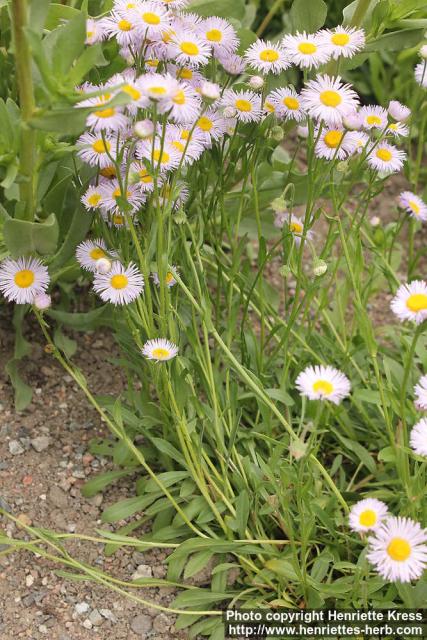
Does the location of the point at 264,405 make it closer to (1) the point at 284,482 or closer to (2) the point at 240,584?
(1) the point at 284,482

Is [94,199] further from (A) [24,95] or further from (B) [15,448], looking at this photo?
(B) [15,448]

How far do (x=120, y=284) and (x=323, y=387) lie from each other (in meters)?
0.40

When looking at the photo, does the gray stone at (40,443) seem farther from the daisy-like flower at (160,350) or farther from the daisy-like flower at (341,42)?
the daisy-like flower at (341,42)

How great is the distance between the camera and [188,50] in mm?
1373

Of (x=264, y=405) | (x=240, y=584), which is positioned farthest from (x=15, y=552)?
(x=264, y=405)

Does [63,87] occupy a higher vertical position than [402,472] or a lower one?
higher

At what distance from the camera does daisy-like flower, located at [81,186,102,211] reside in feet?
4.50

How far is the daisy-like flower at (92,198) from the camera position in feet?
4.50

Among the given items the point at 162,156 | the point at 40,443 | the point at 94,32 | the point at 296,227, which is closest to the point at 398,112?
the point at 296,227

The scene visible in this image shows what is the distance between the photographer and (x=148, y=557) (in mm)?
1481

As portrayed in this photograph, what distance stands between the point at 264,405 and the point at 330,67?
0.71 metres

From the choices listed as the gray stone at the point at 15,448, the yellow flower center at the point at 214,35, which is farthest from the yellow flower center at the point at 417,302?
the gray stone at the point at 15,448

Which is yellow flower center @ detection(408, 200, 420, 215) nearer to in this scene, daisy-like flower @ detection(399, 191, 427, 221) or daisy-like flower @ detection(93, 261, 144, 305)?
daisy-like flower @ detection(399, 191, 427, 221)

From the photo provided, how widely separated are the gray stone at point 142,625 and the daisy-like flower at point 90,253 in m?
0.60
